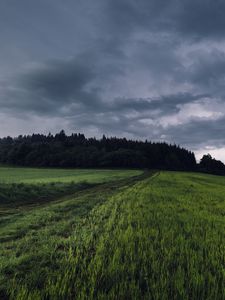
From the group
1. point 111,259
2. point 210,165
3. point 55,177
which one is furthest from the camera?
point 210,165

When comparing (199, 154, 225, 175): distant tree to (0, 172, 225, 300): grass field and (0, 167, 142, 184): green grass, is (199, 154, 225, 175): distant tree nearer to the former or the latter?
(0, 167, 142, 184): green grass

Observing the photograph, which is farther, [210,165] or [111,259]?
[210,165]

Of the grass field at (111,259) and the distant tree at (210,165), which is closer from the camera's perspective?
the grass field at (111,259)

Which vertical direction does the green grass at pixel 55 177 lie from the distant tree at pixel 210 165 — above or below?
below

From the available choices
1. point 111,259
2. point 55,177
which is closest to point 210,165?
point 55,177

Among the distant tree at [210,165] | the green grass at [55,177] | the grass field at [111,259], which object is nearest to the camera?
the grass field at [111,259]

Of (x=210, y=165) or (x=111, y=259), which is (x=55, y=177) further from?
(x=210, y=165)

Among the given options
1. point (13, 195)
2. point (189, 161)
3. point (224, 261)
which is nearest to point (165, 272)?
point (224, 261)

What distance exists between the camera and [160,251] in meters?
7.11

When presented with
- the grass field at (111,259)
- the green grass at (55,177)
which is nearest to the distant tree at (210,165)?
the green grass at (55,177)

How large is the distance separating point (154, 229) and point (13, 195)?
49.3 feet

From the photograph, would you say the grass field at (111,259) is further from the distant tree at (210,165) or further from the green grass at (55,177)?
the distant tree at (210,165)

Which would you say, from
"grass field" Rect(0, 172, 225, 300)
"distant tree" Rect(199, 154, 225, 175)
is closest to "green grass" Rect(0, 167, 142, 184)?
"grass field" Rect(0, 172, 225, 300)

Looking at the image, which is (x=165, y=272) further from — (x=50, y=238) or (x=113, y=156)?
(x=113, y=156)
